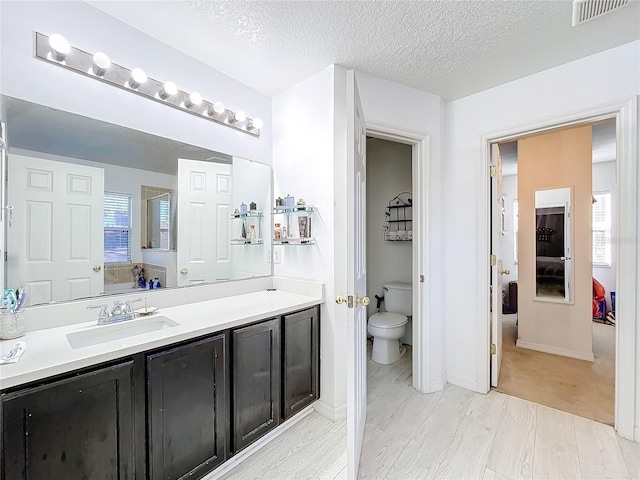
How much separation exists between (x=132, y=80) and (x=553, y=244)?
413 centimetres

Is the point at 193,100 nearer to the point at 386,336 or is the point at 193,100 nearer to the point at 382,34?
the point at 382,34

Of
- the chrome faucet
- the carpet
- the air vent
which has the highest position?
the air vent

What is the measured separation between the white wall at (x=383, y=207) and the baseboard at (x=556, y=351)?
149 centimetres

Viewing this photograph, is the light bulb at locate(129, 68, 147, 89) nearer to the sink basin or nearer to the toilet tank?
the sink basin

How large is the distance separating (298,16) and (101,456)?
223cm

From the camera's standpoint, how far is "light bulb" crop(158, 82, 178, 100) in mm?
1788

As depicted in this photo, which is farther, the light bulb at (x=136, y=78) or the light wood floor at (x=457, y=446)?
the light bulb at (x=136, y=78)

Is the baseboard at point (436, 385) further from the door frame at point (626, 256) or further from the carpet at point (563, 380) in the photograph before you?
the door frame at point (626, 256)

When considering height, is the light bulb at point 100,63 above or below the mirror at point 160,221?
above

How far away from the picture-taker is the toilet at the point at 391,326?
9.21ft

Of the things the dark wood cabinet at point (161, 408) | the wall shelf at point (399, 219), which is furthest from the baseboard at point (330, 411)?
the wall shelf at point (399, 219)

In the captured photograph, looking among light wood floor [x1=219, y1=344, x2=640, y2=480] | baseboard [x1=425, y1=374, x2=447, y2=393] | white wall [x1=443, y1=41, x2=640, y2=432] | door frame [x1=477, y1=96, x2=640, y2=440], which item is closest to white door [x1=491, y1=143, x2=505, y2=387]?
white wall [x1=443, y1=41, x2=640, y2=432]

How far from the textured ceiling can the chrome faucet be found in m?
1.60

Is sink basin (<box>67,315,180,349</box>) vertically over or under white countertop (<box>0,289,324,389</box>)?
under
